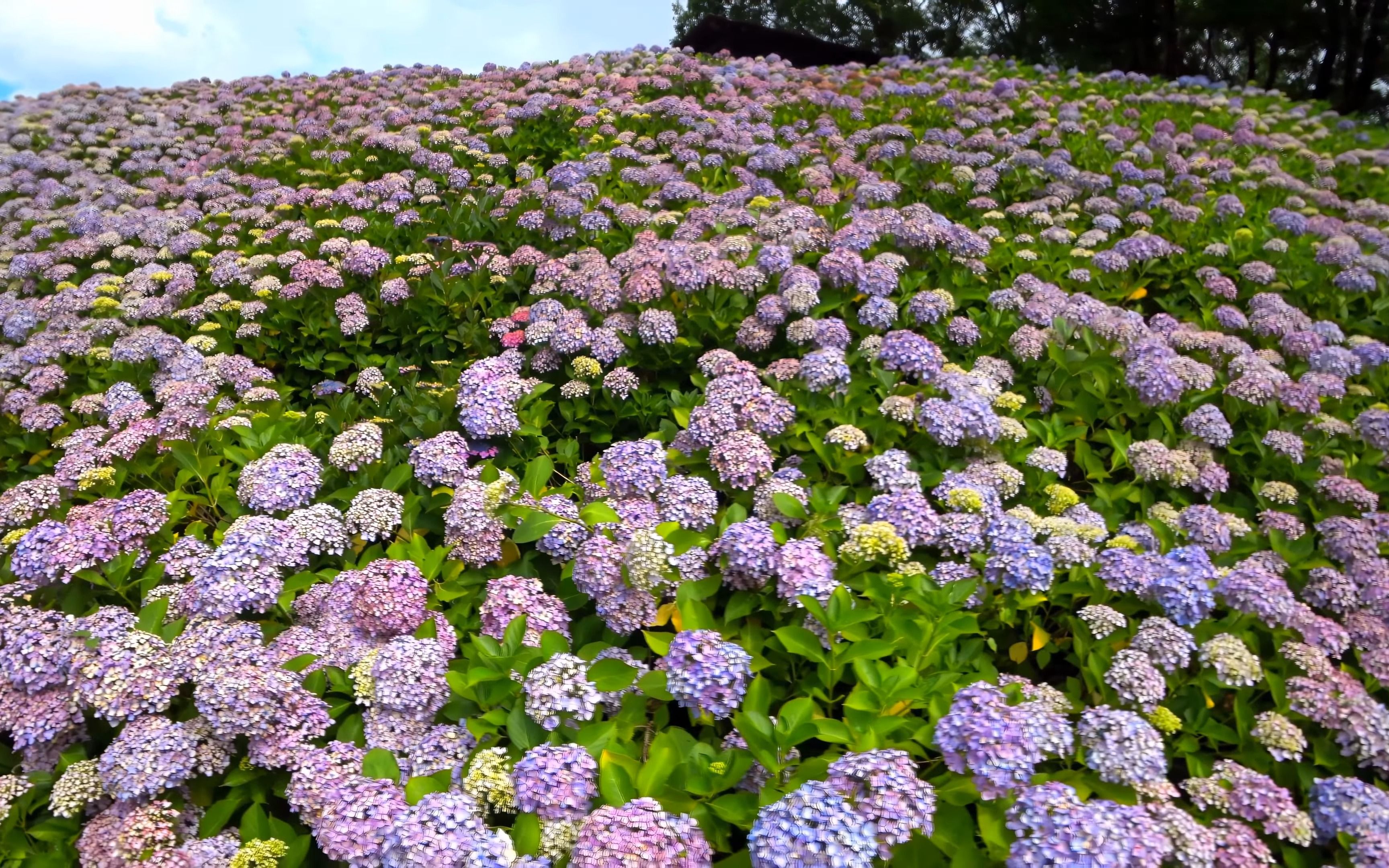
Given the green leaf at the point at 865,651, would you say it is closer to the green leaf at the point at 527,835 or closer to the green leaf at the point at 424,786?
the green leaf at the point at 527,835

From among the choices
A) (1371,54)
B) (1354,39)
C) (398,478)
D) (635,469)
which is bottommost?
(398,478)

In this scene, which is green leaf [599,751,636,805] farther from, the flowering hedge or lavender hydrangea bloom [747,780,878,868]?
lavender hydrangea bloom [747,780,878,868]

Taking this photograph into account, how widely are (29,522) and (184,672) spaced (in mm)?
1728

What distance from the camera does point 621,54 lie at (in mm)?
14297

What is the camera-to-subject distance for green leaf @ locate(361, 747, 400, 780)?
2.50 meters

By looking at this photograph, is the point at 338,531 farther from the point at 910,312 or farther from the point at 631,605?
the point at 910,312

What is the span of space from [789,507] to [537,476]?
1154 millimetres

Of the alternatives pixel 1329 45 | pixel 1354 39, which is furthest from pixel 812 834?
pixel 1329 45

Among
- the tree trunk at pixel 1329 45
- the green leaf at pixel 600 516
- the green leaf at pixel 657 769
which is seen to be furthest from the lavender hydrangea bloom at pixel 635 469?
the tree trunk at pixel 1329 45

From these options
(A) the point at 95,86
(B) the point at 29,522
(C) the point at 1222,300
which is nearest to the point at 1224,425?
(C) the point at 1222,300

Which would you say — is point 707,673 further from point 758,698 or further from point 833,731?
point 833,731

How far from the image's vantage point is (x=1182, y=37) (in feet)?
78.1

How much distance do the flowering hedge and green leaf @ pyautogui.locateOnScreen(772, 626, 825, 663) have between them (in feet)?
0.07

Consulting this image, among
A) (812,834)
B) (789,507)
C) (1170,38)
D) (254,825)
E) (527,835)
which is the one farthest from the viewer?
(1170,38)
